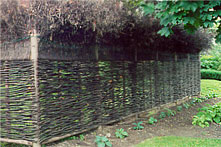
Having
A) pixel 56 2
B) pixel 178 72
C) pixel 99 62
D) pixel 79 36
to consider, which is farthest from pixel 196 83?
pixel 56 2

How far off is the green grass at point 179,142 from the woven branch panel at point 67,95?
4.33ft

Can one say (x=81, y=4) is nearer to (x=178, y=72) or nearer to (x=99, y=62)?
(x=99, y=62)

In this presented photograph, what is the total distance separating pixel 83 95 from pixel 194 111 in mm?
5073

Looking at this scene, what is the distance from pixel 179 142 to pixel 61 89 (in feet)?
9.43

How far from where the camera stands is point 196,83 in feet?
35.7

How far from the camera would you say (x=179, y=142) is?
4.84 metres

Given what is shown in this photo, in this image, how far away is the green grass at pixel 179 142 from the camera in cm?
465

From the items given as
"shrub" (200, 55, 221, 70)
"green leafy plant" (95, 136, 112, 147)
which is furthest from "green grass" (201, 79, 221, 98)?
"green leafy plant" (95, 136, 112, 147)

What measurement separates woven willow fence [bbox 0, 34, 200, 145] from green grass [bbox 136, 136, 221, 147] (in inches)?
52.0

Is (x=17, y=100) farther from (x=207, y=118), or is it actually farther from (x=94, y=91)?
(x=207, y=118)

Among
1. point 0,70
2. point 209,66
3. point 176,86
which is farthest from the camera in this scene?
point 209,66

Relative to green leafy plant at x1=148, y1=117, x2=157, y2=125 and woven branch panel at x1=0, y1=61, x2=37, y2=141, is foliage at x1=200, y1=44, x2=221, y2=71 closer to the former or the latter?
green leafy plant at x1=148, y1=117, x2=157, y2=125

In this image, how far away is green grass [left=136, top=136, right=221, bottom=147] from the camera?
183 inches

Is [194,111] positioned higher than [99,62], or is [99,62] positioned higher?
[99,62]
